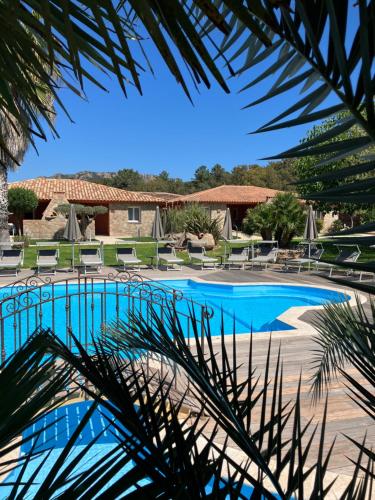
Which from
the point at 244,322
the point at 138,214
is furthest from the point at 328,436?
the point at 138,214

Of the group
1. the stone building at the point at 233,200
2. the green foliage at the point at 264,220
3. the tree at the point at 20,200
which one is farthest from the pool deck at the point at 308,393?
the stone building at the point at 233,200

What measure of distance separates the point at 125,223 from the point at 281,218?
15.1 metres

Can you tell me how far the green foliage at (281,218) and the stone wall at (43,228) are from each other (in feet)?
48.0

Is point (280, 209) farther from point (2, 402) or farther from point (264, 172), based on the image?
point (264, 172)

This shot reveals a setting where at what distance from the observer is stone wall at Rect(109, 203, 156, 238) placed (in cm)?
3378

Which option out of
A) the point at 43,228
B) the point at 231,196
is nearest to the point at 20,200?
the point at 43,228

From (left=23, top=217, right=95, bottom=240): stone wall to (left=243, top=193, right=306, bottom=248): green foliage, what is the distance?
48.0 ft

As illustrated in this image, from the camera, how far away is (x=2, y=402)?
2.43 ft

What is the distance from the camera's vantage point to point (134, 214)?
34.6 meters

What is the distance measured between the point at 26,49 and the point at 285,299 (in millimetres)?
12510

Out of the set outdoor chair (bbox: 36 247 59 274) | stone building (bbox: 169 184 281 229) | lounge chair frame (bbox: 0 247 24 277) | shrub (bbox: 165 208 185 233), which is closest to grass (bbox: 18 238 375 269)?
lounge chair frame (bbox: 0 247 24 277)

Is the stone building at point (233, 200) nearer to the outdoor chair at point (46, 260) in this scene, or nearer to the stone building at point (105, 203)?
the stone building at point (105, 203)

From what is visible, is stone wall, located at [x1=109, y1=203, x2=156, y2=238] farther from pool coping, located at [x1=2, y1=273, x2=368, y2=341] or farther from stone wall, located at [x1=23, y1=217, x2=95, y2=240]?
pool coping, located at [x1=2, y1=273, x2=368, y2=341]

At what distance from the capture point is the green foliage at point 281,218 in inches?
910
